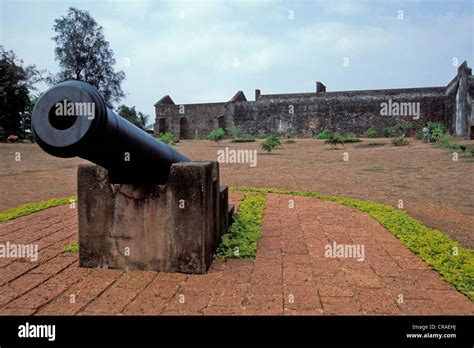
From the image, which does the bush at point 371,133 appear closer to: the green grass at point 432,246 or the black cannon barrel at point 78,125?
the green grass at point 432,246

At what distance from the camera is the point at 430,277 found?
2.93 m

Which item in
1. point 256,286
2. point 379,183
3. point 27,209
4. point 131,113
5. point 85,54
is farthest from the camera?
point 131,113

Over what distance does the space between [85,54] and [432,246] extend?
121 ft

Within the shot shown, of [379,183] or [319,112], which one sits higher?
[319,112]

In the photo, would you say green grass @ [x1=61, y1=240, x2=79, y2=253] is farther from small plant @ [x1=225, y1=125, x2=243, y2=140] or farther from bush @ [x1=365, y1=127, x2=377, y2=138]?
small plant @ [x1=225, y1=125, x2=243, y2=140]

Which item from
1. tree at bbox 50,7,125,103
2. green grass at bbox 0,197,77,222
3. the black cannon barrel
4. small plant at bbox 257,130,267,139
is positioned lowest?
green grass at bbox 0,197,77,222

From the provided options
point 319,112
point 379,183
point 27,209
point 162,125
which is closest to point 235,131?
point 319,112

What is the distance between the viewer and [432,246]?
3729mm

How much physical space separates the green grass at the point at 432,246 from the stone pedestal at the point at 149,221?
6.84 feet

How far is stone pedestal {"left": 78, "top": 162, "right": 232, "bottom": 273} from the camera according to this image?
2.91 meters

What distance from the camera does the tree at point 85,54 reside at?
33.1 m

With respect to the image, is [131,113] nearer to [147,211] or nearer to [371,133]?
[371,133]

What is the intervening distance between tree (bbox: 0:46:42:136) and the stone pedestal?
26634 millimetres

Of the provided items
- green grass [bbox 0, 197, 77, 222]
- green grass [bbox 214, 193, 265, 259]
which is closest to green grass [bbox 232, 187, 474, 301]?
green grass [bbox 214, 193, 265, 259]
